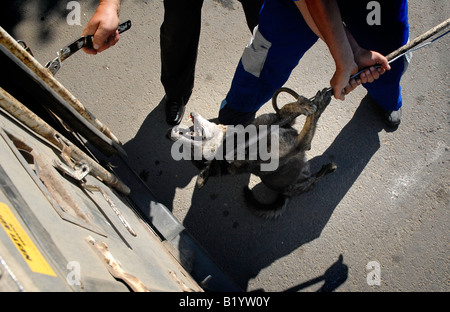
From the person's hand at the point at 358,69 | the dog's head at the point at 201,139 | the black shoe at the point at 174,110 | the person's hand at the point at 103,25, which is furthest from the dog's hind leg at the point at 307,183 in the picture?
the person's hand at the point at 103,25

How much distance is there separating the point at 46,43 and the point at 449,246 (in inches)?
186

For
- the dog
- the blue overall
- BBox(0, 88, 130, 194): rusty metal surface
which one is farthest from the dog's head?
the blue overall

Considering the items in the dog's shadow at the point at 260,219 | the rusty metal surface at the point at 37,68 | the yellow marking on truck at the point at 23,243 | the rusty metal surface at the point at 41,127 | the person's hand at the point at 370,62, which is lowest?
the dog's shadow at the point at 260,219

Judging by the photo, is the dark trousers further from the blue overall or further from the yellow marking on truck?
the yellow marking on truck

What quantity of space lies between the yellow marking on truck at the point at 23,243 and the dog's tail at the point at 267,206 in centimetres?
215

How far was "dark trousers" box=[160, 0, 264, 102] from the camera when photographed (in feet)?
8.34

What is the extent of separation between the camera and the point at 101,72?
368cm

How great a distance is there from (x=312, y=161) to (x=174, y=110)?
150 centimetres

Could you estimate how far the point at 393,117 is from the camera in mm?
3354

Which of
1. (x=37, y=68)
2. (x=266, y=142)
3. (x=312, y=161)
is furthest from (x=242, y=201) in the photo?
(x=37, y=68)

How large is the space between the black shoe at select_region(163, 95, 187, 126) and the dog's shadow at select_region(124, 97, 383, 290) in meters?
0.12

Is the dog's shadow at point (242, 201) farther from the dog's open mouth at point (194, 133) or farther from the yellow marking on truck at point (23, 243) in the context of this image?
the yellow marking on truck at point (23, 243)

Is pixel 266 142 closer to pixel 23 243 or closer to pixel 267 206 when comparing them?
pixel 267 206

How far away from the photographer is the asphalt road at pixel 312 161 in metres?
3.01
